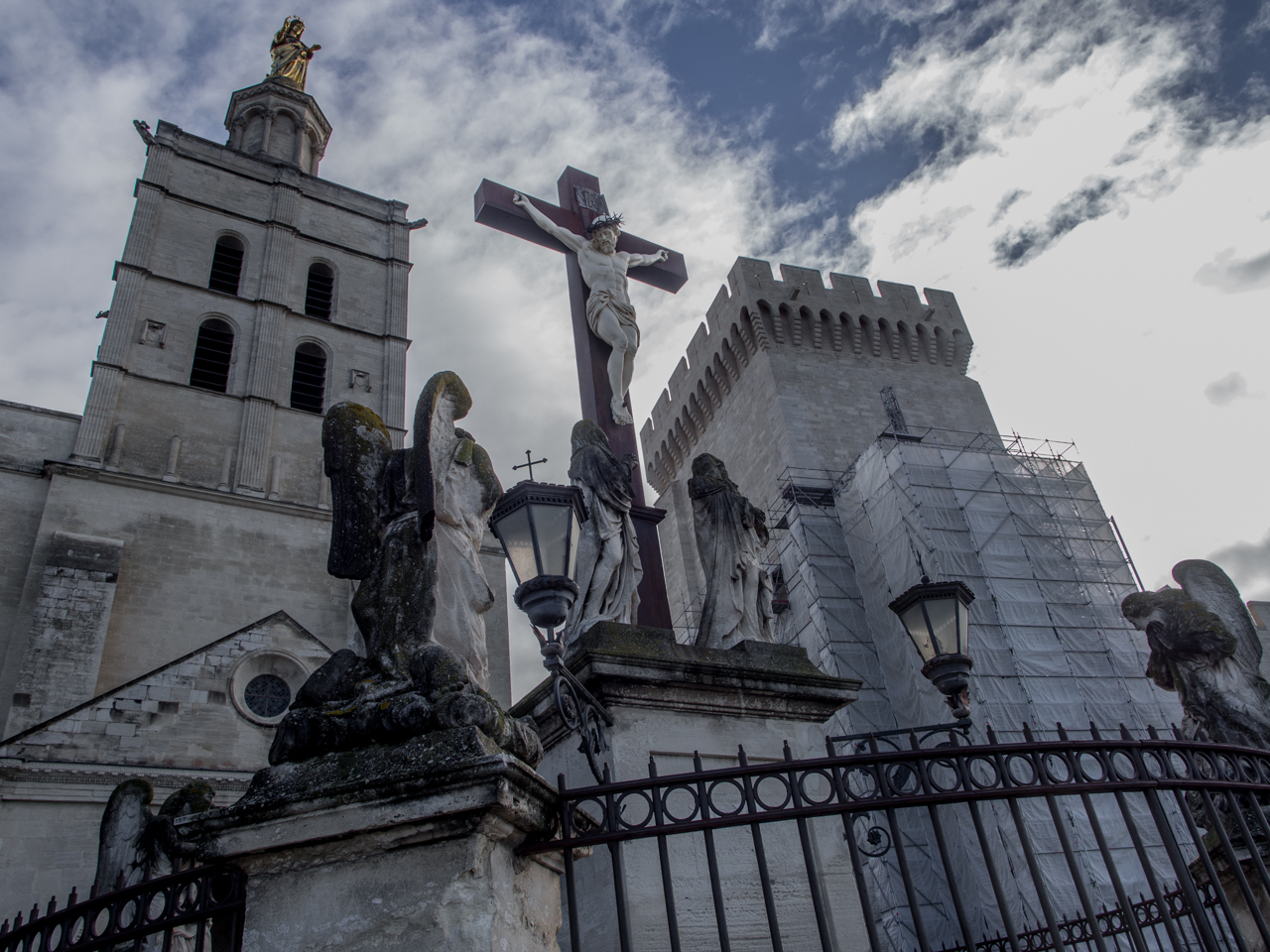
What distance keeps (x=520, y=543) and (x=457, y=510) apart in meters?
0.50

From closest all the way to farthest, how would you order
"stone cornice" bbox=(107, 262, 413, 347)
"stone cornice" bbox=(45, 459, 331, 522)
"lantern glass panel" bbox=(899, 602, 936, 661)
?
"lantern glass panel" bbox=(899, 602, 936, 661) < "stone cornice" bbox=(45, 459, 331, 522) < "stone cornice" bbox=(107, 262, 413, 347)

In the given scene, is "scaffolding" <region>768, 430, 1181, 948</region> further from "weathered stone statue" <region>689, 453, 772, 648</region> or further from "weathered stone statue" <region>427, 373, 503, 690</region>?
"weathered stone statue" <region>427, 373, 503, 690</region>

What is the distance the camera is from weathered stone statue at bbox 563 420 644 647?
5500 mm

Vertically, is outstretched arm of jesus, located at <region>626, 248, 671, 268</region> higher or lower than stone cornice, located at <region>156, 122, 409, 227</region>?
lower

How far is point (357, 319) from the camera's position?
27344mm

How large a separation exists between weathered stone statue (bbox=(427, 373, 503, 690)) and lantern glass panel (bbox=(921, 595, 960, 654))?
132 inches

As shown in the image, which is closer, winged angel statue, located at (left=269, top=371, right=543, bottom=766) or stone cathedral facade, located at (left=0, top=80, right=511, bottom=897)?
winged angel statue, located at (left=269, top=371, right=543, bottom=766)

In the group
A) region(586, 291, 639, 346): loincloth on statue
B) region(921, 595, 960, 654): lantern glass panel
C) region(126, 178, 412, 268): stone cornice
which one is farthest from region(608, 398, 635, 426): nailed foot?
region(126, 178, 412, 268): stone cornice

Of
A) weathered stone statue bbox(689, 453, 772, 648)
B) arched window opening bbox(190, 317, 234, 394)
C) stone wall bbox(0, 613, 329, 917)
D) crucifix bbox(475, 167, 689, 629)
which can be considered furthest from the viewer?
arched window opening bbox(190, 317, 234, 394)

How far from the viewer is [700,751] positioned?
16.1 feet

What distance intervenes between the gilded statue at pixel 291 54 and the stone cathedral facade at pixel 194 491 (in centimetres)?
181

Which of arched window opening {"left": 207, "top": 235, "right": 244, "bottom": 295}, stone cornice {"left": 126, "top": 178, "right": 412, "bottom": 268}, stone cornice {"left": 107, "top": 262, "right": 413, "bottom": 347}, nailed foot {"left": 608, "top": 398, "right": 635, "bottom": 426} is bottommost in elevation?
nailed foot {"left": 608, "top": 398, "right": 635, "bottom": 426}

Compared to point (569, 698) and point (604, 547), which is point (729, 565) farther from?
point (569, 698)

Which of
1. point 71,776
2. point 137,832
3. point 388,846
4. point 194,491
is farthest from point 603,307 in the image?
point 194,491
